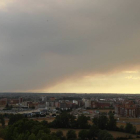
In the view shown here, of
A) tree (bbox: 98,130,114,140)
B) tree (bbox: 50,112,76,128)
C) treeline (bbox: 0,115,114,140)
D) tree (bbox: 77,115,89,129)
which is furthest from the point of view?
tree (bbox: 50,112,76,128)

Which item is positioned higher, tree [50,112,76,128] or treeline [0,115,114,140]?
treeline [0,115,114,140]

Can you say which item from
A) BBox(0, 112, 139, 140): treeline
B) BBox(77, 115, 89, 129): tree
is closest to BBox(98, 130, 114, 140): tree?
BBox(0, 112, 139, 140): treeline

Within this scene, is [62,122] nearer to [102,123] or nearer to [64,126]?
[64,126]

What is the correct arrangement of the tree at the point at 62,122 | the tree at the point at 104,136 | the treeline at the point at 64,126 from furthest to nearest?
the tree at the point at 62,122, the tree at the point at 104,136, the treeline at the point at 64,126

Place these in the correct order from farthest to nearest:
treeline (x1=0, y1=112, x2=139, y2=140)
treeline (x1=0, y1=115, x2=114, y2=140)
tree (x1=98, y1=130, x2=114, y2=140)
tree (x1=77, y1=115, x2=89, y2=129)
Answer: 1. tree (x1=77, y1=115, x2=89, y2=129)
2. tree (x1=98, y1=130, x2=114, y2=140)
3. treeline (x1=0, y1=112, x2=139, y2=140)
4. treeline (x1=0, y1=115, x2=114, y2=140)

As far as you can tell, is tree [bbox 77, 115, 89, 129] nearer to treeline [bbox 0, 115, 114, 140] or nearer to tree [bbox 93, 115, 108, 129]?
tree [bbox 93, 115, 108, 129]

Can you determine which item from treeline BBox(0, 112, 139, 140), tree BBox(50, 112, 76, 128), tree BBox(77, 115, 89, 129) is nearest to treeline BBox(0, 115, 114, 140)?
treeline BBox(0, 112, 139, 140)

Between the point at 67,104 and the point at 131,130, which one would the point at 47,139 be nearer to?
the point at 131,130

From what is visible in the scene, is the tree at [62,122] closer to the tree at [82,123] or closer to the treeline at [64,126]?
the treeline at [64,126]

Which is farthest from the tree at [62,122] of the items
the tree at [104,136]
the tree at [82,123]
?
the tree at [104,136]

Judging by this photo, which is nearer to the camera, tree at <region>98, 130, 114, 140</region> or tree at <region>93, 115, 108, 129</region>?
tree at <region>98, 130, 114, 140</region>

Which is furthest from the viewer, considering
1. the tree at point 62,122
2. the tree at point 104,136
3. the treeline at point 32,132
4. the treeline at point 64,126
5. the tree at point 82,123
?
→ the tree at point 62,122
